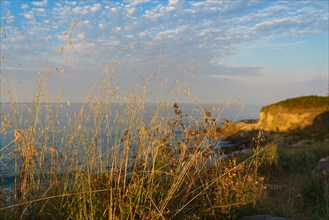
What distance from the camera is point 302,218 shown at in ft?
14.8

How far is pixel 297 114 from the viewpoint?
60.6 feet

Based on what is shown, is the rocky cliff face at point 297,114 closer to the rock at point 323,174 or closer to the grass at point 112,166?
the rock at point 323,174

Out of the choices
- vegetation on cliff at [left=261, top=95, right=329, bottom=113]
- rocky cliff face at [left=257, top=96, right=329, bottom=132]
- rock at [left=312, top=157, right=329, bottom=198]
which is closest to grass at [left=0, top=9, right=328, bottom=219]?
rock at [left=312, top=157, right=329, bottom=198]

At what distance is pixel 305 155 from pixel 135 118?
6.75 metres

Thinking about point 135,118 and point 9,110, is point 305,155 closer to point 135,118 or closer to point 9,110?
point 135,118

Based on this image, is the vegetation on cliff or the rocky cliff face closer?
the rocky cliff face

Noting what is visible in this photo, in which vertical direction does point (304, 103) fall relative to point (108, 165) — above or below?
above

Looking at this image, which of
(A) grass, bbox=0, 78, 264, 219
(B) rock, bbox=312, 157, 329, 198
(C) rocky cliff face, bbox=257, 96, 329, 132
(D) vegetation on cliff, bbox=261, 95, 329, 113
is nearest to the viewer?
(A) grass, bbox=0, 78, 264, 219

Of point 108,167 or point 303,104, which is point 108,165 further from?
point 303,104

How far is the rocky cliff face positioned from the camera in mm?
17484

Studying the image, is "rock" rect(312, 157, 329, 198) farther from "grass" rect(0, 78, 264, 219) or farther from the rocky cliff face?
the rocky cliff face

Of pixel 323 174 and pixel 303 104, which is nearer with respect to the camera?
pixel 323 174

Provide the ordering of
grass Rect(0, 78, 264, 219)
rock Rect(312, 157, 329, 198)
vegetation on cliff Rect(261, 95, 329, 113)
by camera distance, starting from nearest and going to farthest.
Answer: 1. grass Rect(0, 78, 264, 219)
2. rock Rect(312, 157, 329, 198)
3. vegetation on cliff Rect(261, 95, 329, 113)

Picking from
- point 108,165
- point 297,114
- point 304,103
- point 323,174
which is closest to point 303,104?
point 304,103
